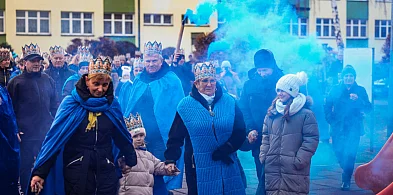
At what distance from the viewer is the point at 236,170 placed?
25.2ft

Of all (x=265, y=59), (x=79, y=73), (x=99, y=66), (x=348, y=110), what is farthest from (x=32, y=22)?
(x=99, y=66)

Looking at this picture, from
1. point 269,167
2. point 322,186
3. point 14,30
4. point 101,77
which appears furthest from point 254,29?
point 14,30

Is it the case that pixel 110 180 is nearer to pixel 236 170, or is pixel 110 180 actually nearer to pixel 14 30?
pixel 236 170

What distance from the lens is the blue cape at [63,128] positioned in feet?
22.3

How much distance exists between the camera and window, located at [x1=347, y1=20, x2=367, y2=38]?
30.9m

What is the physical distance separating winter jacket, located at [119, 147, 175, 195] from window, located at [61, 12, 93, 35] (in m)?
36.5

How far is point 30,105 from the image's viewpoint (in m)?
10.6

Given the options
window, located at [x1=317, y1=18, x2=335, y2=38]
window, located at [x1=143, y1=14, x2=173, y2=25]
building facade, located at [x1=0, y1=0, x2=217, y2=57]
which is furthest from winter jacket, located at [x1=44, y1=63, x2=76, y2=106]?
building facade, located at [x1=0, y1=0, x2=217, y2=57]

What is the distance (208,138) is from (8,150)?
2.56 m

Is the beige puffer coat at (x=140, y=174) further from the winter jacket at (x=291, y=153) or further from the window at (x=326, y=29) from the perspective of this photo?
the window at (x=326, y=29)

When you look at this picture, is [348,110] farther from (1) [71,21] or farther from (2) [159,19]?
(1) [71,21]

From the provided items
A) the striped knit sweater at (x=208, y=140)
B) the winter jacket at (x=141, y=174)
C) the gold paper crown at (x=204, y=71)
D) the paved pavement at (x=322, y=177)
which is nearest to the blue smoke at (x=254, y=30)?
the paved pavement at (x=322, y=177)

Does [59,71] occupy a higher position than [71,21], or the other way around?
[71,21]

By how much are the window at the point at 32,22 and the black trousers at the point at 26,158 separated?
33122mm
